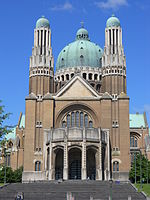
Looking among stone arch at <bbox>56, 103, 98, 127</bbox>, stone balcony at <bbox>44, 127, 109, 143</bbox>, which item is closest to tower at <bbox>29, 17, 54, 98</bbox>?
stone arch at <bbox>56, 103, 98, 127</bbox>

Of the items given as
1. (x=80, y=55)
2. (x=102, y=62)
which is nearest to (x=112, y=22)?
(x=102, y=62)

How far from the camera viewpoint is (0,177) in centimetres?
6831

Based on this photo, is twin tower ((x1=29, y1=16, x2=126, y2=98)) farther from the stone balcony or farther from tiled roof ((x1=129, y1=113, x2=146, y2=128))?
tiled roof ((x1=129, y1=113, x2=146, y2=128))

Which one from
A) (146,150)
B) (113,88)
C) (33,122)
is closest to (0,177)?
(33,122)

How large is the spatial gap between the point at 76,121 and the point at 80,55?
2279cm

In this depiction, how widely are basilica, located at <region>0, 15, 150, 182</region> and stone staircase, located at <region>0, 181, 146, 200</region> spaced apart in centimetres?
912

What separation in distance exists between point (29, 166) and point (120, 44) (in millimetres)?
26830

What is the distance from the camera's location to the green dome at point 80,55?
8936cm

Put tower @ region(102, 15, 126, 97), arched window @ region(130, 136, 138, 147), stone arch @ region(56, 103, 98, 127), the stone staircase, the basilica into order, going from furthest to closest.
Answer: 1. arched window @ region(130, 136, 138, 147)
2. tower @ region(102, 15, 126, 97)
3. stone arch @ region(56, 103, 98, 127)
4. the basilica
5. the stone staircase

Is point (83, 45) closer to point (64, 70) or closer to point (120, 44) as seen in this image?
point (64, 70)

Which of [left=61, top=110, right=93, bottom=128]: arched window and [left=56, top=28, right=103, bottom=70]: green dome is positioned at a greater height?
[left=56, top=28, right=103, bottom=70]: green dome

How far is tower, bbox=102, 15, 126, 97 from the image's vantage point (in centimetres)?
7262

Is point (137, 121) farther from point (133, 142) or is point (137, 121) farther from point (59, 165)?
point (59, 165)

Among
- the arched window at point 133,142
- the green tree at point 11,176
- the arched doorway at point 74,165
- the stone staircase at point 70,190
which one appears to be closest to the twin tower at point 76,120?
the arched doorway at point 74,165
